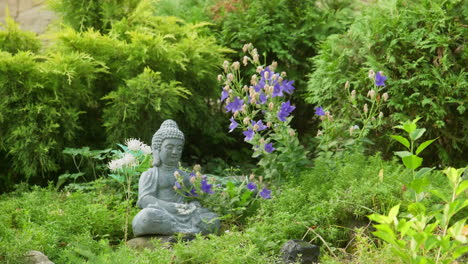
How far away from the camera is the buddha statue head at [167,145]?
4738 mm

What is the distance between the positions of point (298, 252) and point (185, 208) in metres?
1.10

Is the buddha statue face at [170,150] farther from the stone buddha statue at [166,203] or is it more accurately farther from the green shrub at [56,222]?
the green shrub at [56,222]

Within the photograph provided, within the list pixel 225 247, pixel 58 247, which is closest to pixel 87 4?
pixel 58 247

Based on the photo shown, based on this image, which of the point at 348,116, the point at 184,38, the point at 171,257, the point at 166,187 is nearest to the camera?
the point at 171,257

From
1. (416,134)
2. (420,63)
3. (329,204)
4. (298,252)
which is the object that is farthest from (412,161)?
(420,63)

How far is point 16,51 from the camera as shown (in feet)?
23.0

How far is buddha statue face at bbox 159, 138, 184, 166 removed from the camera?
474 cm

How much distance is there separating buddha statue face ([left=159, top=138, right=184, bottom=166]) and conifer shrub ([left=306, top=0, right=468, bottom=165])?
1.93m

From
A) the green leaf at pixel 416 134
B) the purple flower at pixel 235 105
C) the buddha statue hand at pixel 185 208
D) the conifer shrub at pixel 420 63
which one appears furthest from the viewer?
the conifer shrub at pixel 420 63

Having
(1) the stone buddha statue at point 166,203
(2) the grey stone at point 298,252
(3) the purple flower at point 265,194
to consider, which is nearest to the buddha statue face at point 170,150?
(1) the stone buddha statue at point 166,203

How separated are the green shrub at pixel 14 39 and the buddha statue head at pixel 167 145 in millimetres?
2925

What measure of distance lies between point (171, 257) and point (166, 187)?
40.9 inches

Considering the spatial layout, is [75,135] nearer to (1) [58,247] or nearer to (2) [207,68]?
(2) [207,68]

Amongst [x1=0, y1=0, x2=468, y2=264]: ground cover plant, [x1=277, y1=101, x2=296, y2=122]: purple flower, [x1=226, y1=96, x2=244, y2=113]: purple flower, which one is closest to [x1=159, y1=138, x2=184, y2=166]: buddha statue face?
[x1=0, y1=0, x2=468, y2=264]: ground cover plant
